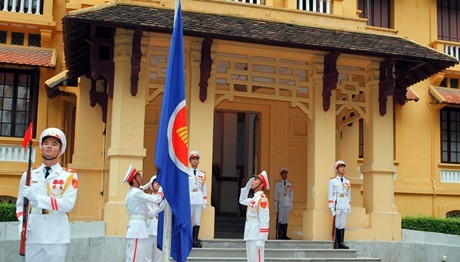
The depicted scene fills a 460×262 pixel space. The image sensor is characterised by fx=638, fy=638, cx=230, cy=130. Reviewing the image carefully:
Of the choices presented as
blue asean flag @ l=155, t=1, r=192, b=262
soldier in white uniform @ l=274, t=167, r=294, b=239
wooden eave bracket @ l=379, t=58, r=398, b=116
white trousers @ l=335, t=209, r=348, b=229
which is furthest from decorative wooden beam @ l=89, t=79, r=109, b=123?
blue asean flag @ l=155, t=1, r=192, b=262

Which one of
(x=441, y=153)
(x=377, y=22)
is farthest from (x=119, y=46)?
(x=441, y=153)

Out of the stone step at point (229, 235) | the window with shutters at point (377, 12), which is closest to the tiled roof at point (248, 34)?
the stone step at point (229, 235)

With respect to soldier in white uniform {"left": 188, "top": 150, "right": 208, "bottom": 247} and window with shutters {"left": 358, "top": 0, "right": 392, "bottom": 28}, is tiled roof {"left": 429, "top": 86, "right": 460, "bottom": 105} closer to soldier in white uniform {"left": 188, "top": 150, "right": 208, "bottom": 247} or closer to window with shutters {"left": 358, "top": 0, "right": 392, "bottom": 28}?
window with shutters {"left": 358, "top": 0, "right": 392, "bottom": 28}

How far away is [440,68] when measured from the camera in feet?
49.3

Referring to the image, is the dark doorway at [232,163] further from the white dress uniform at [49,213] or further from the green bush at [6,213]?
the white dress uniform at [49,213]

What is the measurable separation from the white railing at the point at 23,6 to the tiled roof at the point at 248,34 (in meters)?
3.50

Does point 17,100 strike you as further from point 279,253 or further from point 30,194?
point 30,194

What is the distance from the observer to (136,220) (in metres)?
10.4

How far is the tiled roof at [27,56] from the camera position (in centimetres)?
1733

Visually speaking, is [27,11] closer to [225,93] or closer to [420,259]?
[225,93]

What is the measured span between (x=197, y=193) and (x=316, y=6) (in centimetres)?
676

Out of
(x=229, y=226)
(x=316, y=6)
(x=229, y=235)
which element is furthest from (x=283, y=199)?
(x=316, y=6)

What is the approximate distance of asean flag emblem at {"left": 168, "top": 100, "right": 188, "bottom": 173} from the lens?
730 centimetres

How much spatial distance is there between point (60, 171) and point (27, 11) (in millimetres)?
12641
